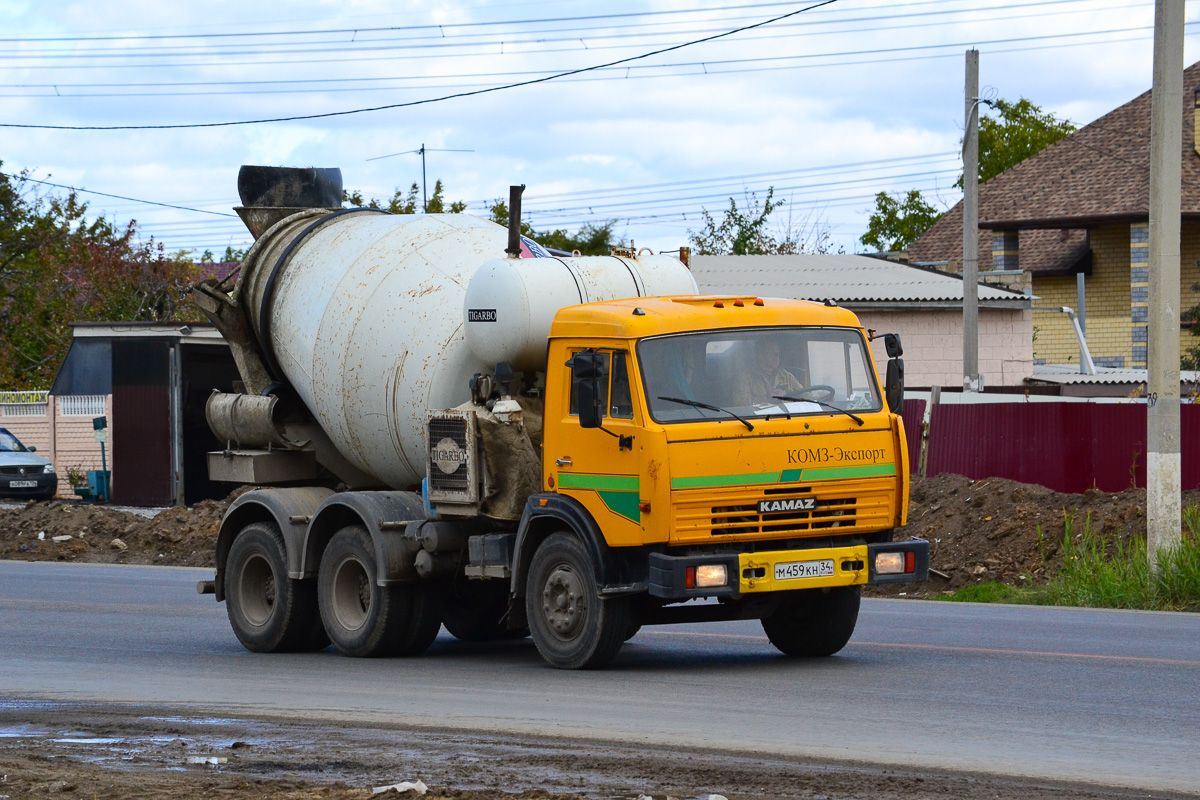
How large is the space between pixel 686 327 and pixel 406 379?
2578 mm

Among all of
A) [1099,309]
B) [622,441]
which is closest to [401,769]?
[622,441]

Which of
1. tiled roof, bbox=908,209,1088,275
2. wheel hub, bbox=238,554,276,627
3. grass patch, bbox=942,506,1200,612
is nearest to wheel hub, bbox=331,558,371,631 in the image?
wheel hub, bbox=238,554,276,627

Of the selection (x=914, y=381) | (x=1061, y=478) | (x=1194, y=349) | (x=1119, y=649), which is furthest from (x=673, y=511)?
(x=914, y=381)

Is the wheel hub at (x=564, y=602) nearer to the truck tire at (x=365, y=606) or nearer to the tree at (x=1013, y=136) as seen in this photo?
the truck tire at (x=365, y=606)

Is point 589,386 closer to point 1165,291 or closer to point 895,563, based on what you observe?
point 895,563

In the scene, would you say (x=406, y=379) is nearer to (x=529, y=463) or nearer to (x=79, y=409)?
(x=529, y=463)

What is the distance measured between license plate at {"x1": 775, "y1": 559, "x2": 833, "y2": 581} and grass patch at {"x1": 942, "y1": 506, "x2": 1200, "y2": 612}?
684 cm

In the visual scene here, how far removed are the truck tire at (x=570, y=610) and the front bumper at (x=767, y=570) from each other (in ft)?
1.81

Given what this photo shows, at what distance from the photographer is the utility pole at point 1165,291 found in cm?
1622

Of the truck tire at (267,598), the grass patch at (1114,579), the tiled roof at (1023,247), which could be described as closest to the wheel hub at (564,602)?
the truck tire at (267,598)

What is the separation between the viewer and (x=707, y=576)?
1027cm

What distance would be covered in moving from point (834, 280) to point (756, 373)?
2742 centimetres

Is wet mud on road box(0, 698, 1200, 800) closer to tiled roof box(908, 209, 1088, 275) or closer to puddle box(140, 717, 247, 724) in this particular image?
puddle box(140, 717, 247, 724)

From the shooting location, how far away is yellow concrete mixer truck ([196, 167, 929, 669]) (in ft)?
34.4
